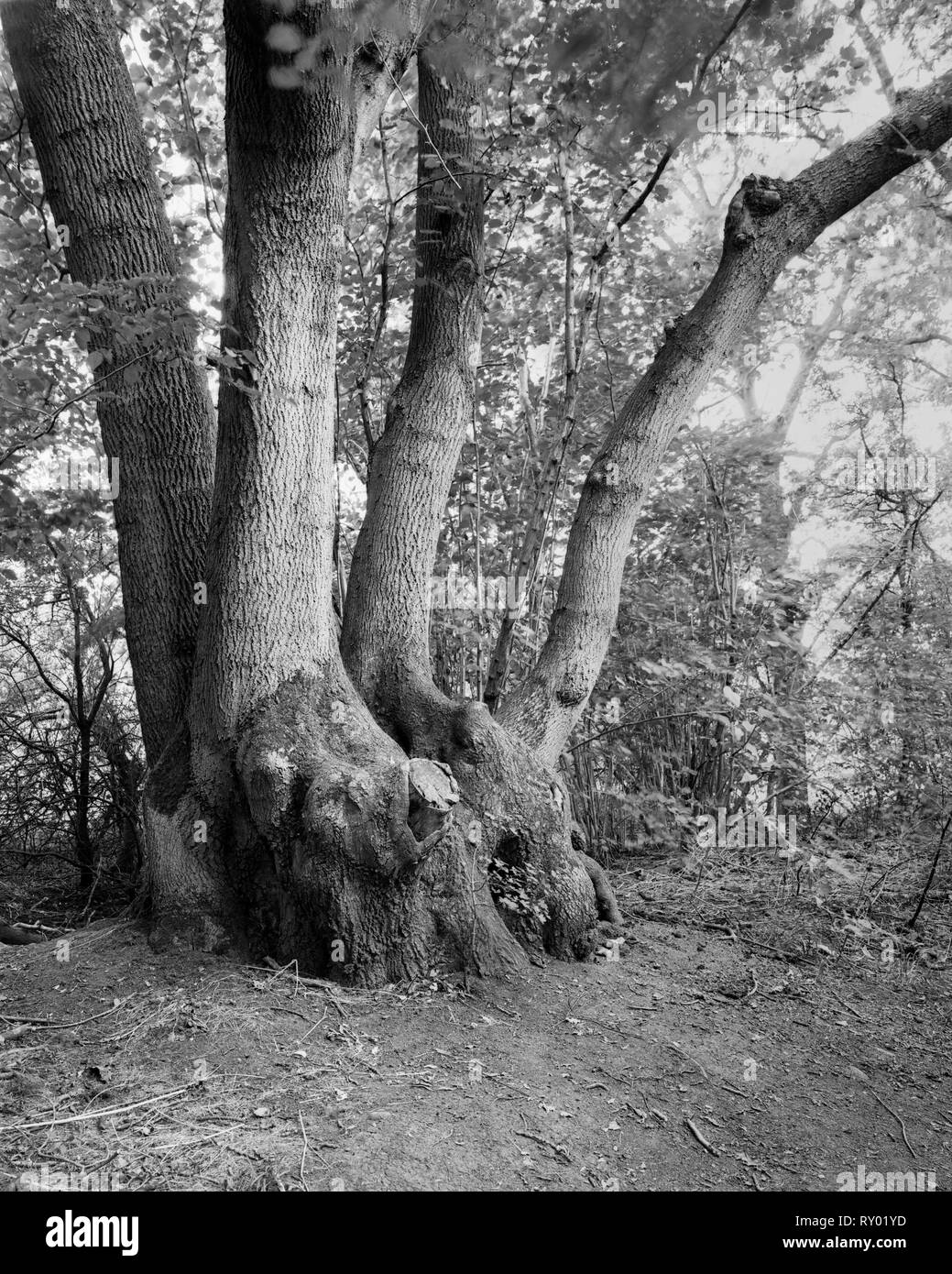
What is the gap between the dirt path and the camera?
210 centimetres

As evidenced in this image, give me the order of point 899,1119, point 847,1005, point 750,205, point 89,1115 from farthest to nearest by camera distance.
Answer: point 750,205, point 847,1005, point 899,1119, point 89,1115

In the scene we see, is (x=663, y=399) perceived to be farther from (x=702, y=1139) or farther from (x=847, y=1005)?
(x=702, y=1139)

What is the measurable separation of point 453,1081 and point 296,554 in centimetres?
207

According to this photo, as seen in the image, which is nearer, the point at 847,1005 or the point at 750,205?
the point at 847,1005

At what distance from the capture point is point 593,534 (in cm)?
443

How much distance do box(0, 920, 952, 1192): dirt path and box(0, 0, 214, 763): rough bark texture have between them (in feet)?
4.32

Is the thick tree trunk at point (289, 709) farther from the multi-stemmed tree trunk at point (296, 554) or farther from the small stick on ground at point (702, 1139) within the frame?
the small stick on ground at point (702, 1139)

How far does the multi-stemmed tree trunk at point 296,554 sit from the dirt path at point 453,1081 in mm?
276

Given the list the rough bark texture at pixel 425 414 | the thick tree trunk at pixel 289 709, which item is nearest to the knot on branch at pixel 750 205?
the rough bark texture at pixel 425 414

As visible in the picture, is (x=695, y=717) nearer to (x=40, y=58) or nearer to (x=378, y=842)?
(x=378, y=842)

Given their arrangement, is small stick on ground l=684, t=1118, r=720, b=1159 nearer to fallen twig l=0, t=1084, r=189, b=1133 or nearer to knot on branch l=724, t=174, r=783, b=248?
fallen twig l=0, t=1084, r=189, b=1133

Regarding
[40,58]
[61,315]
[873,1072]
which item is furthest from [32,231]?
[873,1072]

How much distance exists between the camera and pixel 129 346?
3.45 metres

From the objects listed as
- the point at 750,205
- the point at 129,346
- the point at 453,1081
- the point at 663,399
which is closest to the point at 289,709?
the point at 453,1081
